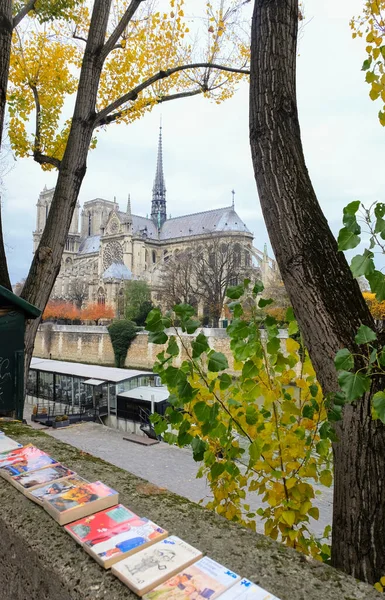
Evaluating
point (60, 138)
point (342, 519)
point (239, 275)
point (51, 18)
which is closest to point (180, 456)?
point (60, 138)

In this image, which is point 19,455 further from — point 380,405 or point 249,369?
point 380,405

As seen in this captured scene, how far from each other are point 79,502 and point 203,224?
69579 mm

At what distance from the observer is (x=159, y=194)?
8112 cm

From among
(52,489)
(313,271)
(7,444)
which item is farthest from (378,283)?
(7,444)

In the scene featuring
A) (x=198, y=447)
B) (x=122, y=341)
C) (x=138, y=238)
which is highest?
(x=138, y=238)

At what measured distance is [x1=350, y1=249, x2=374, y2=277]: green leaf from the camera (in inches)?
49.1

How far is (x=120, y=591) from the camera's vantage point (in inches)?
43.6

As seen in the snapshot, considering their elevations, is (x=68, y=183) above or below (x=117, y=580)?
above

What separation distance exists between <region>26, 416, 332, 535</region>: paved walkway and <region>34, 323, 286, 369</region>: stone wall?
13.4 m

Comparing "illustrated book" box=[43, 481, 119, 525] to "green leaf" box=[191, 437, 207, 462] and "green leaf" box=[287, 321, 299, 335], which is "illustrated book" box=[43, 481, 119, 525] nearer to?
"green leaf" box=[191, 437, 207, 462]

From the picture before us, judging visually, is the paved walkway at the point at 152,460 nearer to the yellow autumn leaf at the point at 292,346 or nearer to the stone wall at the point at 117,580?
the yellow autumn leaf at the point at 292,346

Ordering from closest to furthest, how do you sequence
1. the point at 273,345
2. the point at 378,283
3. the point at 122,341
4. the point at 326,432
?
1. the point at 378,283
2. the point at 326,432
3. the point at 273,345
4. the point at 122,341

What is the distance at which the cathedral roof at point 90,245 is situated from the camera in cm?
7988

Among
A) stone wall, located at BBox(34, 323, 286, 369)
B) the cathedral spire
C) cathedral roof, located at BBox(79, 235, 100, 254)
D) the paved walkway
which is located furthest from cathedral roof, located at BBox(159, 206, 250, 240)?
the paved walkway
